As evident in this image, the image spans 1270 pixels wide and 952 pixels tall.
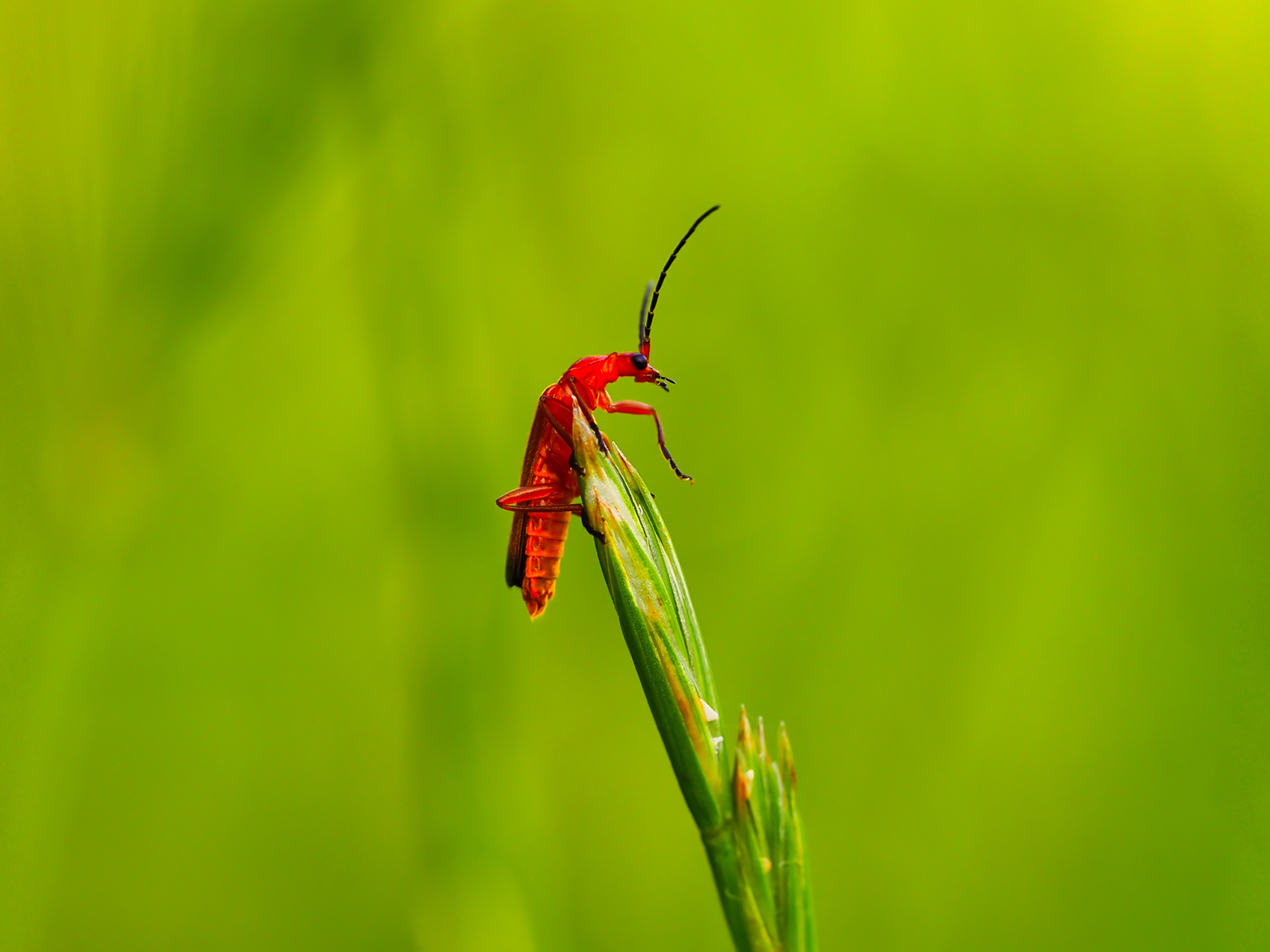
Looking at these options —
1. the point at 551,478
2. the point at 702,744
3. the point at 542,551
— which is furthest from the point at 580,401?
the point at 702,744

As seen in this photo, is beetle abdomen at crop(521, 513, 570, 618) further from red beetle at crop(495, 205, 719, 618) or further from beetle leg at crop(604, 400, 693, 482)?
beetle leg at crop(604, 400, 693, 482)

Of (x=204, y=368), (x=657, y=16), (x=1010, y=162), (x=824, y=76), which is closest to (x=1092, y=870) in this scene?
(x=1010, y=162)

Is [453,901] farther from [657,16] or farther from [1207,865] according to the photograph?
[657,16]

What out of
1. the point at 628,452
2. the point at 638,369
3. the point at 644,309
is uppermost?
the point at 644,309

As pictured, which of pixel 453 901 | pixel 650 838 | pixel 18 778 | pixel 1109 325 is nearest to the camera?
pixel 18 778

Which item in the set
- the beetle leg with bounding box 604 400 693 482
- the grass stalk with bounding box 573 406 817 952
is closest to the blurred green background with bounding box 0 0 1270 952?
the beetle leg with bounding box 604 400 693 482

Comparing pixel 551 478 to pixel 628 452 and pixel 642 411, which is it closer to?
pixel 642 411
